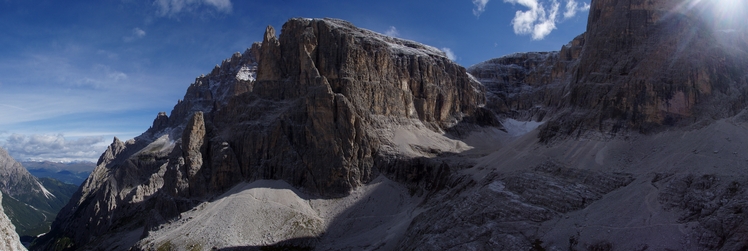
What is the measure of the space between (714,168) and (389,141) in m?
57.6

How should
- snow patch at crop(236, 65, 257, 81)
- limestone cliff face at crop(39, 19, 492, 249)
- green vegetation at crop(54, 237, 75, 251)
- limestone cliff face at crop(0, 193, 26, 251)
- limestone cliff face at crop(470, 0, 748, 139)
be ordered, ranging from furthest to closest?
snow patch at crop(236, 65, 257, 81)
green vegetation at crop(54, 237, 75, 251)
limestone cliff face at crop(39, 19, 492, 249)
limestone cliff face at crop(470, 0, 748, 139)
limestone cliff face at crop(0, 193, 26, 251)

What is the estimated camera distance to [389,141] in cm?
9581

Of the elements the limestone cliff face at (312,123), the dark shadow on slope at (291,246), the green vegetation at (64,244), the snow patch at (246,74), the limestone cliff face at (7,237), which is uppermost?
the snow patch at (246,74)

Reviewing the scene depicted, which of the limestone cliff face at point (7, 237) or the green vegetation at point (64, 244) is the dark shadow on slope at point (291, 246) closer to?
the limestone cliff face at point (7, 237)

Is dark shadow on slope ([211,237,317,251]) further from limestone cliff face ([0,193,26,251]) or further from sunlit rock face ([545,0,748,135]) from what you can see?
limestone cliff face ([0,193,26,251])

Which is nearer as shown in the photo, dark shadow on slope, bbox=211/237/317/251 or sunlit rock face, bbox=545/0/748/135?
sunlit rock face, bbox=545/0/748/135

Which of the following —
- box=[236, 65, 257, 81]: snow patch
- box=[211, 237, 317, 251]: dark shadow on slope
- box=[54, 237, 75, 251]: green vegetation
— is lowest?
box=[54, 237, 75, 251]: green vegetation

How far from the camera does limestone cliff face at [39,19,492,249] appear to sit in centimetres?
8869

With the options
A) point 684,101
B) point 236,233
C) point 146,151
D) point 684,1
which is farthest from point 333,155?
point 146,151

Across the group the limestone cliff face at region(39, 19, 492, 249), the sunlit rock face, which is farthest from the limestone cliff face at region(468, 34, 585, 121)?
the sunlit rock face

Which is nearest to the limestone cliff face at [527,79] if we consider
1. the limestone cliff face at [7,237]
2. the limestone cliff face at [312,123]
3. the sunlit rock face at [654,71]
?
the limestone cliff face at [312,123]

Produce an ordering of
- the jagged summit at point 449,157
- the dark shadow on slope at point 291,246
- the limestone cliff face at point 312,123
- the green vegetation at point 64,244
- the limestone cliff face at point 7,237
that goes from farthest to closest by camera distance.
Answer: the green vegetation at point 64,244
the limestone cliff face at point 312,123
the dark shadow on slope at point 291,246
the jagged summit at point 449,157
the limestone cliff face at point 7,237

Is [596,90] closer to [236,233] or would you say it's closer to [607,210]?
[607,210]

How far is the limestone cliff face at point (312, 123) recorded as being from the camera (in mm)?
88688
